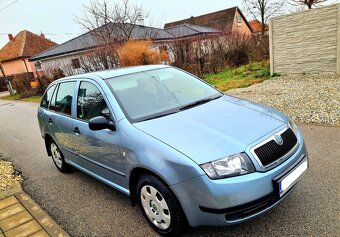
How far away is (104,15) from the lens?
18.7m

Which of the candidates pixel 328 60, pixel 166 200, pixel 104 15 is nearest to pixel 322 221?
pixel 166 200

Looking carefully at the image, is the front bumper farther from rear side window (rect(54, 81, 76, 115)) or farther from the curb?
rear side window (rect(54, 81, 76, 115))

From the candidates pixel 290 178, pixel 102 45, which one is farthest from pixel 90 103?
pixel 102 45

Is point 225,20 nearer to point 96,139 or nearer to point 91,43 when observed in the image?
point 91,43

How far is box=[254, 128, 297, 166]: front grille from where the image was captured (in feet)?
8.25

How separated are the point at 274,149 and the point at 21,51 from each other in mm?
42560

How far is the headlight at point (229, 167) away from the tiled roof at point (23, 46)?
4171 cm

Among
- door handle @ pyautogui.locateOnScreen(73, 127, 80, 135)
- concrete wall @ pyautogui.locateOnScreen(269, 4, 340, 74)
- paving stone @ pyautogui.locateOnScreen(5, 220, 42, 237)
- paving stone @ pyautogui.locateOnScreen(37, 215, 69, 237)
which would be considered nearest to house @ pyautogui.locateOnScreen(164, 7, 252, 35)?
concrete wall @ pyautogui.locateOnScreen(269, 4, 340, 74)

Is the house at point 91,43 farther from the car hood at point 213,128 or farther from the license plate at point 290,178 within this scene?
the license plate at point 290,178

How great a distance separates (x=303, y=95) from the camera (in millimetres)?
7973

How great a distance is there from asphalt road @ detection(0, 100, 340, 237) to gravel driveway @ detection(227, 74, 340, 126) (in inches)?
30.8

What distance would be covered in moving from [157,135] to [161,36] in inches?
848

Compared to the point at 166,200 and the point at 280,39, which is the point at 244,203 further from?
the point at 280,39

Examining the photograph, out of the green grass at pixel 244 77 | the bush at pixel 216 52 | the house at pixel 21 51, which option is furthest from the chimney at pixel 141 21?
the house at pixel 21 51
